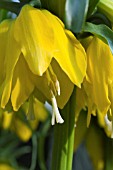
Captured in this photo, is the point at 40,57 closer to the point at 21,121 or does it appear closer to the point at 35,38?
the point at 35,38

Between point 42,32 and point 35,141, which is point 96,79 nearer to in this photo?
point 42,32

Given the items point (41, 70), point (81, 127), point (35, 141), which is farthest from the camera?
point (35, 141)

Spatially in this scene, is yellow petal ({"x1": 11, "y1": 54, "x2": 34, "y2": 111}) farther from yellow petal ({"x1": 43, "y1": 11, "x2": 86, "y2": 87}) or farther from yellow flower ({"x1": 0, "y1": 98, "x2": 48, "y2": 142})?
yellow flower ({"x1": 0, "y1": 98, "x2": 48, "y2": 142})

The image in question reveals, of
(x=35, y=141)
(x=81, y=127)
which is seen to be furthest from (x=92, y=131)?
(x=35, y=141)

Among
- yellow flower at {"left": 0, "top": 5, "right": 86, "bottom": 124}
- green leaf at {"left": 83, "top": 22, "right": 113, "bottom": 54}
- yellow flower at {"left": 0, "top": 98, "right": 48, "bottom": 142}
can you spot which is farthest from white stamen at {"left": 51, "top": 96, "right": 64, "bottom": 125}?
yellow flower at {"left": 0, "top": 98, "right": 48, "bottom": 142}

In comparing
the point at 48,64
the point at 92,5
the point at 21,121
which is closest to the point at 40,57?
the point at 48,64

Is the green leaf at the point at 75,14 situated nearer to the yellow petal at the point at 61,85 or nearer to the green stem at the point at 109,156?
the yellow petal at the point at 61,85

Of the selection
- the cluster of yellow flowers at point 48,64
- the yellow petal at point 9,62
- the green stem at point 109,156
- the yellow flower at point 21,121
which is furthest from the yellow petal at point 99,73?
the yellow flower at point 21,121
